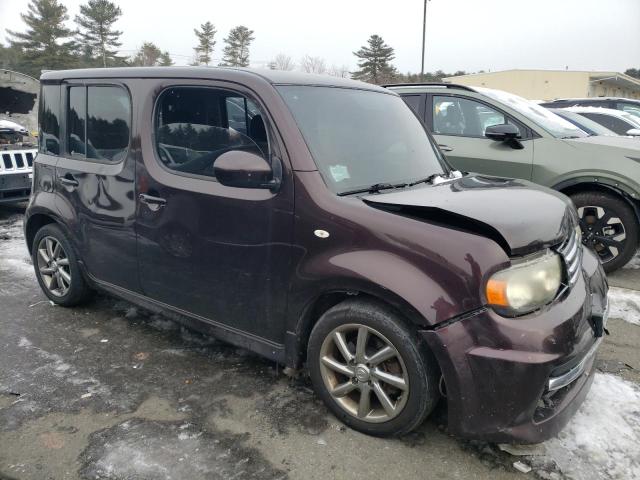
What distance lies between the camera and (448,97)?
18.5 feet

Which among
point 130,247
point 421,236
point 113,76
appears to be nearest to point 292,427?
→ point 421,236

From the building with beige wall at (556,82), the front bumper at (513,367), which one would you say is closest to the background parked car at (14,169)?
the front bumper at (513,367)

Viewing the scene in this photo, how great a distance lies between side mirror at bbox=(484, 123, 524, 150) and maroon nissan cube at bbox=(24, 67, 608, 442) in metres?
1.86

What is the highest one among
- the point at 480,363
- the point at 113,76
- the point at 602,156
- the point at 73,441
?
the point at 113,76

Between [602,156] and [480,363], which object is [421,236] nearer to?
[480,363]

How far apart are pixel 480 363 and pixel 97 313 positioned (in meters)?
3.28

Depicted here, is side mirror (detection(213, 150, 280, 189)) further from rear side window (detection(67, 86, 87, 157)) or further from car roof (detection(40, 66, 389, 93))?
rear side window (detection(67, 86, 87, 157))

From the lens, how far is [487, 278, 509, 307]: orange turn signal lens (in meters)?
2.13

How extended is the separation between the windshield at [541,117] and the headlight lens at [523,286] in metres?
3.42

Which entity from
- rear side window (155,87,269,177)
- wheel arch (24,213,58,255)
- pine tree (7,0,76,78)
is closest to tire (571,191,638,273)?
rear side window (155,87,269,177)

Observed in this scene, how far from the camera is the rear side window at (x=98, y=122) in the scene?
338 cm

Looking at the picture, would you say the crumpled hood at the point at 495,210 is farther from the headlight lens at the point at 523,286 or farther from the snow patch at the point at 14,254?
the snow patch at the point at 14,254

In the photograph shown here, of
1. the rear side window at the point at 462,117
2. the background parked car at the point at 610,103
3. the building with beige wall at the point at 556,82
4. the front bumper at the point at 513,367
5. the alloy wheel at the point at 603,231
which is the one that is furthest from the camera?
the building with beige wall at the point at 556,82

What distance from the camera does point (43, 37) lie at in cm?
4834
